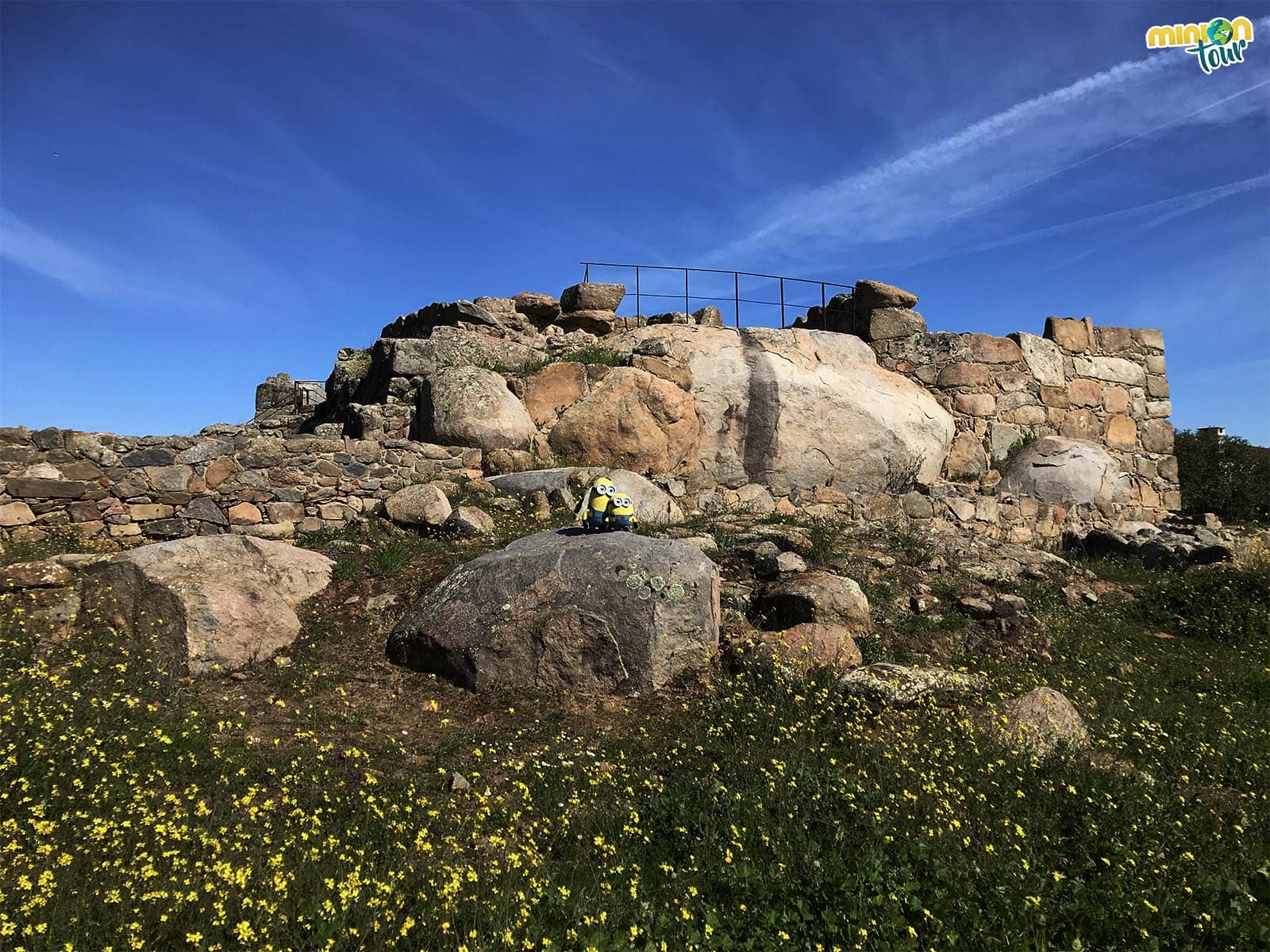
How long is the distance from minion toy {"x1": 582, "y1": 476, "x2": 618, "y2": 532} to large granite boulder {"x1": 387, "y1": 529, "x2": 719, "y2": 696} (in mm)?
480

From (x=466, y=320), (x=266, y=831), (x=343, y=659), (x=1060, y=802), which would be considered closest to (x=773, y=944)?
(x=1060, y=802)

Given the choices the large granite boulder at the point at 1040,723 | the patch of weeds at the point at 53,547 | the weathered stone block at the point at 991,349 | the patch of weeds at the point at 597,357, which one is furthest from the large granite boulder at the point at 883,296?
A: the patch of weeds at the point at 53,547

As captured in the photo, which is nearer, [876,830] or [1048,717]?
[876,830]

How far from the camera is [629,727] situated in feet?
19.3

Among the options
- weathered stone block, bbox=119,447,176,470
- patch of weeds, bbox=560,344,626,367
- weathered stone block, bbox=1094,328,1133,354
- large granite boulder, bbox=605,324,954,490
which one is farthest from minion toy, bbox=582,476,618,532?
weathered stone block, bbox=1094,328,1133,354

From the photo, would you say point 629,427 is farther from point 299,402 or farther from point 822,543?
point 299,402

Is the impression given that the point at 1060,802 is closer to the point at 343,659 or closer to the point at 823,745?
the point at 823,745

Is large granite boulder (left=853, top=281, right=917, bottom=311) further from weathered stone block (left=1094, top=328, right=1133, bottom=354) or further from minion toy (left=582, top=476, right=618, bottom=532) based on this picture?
minion toy (left=582, top=476, right=618, bottom=532)

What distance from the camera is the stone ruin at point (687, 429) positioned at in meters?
9.86

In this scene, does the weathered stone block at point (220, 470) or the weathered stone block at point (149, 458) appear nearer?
the weathered stone block at point (149, 458)

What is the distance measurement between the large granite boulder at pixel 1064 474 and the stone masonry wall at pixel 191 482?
35.1 feet

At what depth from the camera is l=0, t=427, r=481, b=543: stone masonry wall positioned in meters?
9.13

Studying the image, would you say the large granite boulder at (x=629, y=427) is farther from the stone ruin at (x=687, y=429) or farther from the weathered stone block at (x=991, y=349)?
the weathered stone block at (x=991, y=349)

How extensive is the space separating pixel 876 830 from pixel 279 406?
16326 millimetres
